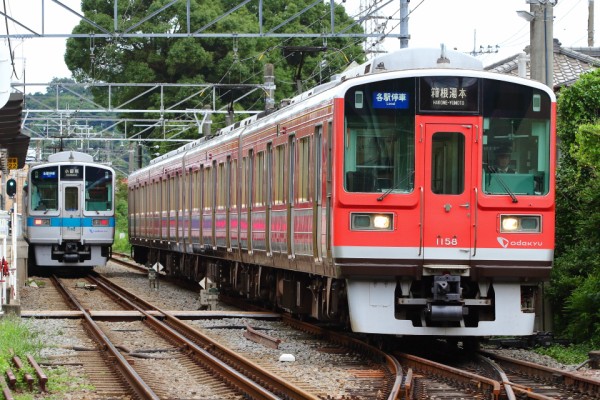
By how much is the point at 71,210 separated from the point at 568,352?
1779cm

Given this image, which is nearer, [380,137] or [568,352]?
[380,137]

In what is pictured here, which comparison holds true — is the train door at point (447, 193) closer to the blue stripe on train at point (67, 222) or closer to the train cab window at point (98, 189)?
the blue stripe on train at point (67, 222)

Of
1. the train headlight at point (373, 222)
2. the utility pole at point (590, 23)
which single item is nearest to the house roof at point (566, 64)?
the utility pole at point (590, 23)

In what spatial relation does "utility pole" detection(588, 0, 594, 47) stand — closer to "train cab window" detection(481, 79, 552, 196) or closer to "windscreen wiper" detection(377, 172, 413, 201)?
"train cab window" detection(481, 79, 552, 196)

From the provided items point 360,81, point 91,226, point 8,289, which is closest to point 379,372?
point 360,81

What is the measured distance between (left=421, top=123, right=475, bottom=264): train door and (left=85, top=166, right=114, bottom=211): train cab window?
1788 centimetres

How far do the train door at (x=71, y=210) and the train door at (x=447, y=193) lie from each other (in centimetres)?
1774

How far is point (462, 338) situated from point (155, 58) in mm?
31312

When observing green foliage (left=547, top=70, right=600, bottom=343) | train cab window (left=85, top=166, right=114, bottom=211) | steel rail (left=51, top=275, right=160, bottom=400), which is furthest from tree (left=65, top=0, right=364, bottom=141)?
green foliage (left=547, top=70, right=600, bottom=343)

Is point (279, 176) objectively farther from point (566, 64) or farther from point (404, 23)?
point (566, 64)

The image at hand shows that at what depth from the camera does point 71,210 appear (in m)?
27.6

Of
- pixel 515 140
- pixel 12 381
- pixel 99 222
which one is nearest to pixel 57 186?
pixel 99 222

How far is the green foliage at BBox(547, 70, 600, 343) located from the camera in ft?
39.9

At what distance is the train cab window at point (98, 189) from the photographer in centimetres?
2791
